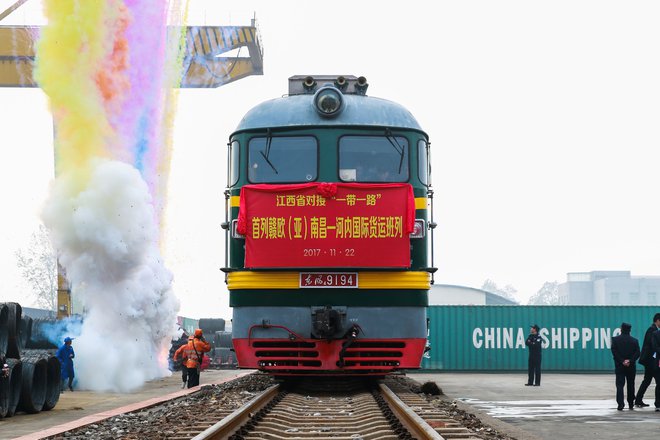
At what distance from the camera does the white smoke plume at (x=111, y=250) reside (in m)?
23.7

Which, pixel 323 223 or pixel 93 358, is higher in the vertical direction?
pixel 323 223

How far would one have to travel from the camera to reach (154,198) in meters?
29.3

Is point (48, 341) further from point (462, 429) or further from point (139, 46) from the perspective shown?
point (462, 429)

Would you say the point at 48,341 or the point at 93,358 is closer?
the point at 93,358

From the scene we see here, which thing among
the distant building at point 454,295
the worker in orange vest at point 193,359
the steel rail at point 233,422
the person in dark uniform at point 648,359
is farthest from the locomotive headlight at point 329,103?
the distant building at point 454,295

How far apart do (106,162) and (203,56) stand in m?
9.60

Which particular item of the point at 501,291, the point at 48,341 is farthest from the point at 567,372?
the point at 501,291

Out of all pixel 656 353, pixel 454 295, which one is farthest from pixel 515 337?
pixel 454 295

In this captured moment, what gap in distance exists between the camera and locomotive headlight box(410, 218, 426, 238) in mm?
13398

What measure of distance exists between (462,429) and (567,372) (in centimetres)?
2398

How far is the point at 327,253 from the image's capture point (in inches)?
519

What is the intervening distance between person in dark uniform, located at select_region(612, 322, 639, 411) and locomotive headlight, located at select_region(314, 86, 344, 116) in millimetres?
5824

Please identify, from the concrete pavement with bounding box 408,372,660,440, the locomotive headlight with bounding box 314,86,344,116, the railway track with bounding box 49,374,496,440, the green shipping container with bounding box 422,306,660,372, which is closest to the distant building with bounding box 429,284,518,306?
the green shipping container with bounding box 422,306,660,372

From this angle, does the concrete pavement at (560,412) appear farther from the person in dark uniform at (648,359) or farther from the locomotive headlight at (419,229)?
the locomotive headlight at (419,229)
